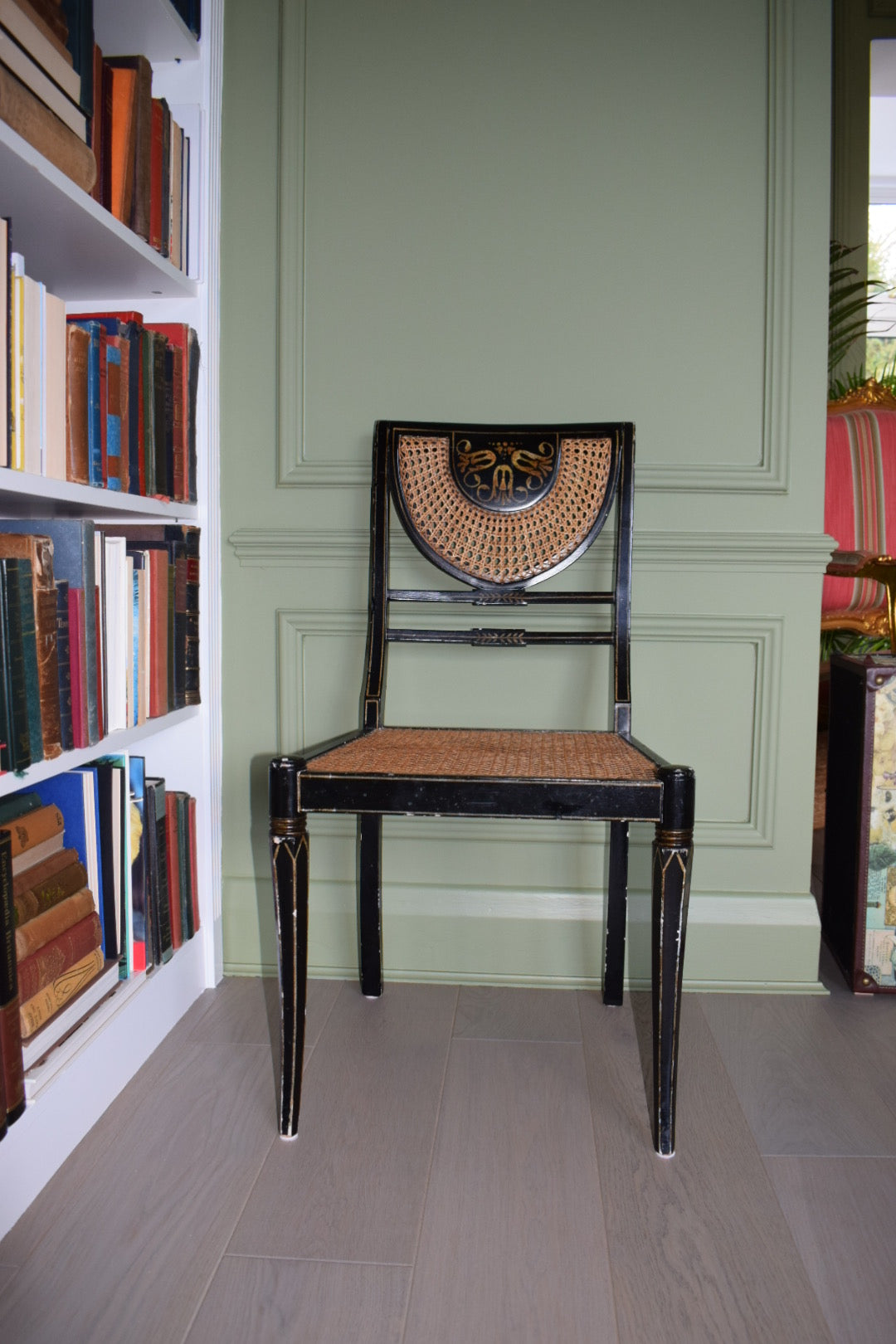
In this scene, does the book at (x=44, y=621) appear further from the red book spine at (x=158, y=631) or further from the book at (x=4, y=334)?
the red book spine at (x=158, y=631)

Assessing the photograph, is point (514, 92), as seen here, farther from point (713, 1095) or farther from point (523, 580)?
point (713, 1095)

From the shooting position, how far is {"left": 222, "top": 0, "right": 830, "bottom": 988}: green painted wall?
5.36 ft

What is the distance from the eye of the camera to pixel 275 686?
5.75 feet

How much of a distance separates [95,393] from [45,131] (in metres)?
0.30

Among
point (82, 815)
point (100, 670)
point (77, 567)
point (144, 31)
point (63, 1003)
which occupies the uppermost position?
point (144, 31)

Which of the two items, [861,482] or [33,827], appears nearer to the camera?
[33,827]

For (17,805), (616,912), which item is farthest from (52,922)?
(616,912)

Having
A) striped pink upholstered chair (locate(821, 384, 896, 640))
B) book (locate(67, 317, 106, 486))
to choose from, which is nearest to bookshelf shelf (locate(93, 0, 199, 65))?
book (locate(67, 317, 106, 486))

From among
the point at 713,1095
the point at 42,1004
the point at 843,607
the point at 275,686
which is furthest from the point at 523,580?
the point at 843,607

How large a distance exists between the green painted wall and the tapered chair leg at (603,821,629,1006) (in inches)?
3.6

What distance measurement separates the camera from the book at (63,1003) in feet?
3.79

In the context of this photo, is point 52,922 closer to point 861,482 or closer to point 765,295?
point 765,295

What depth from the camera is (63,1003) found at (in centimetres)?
124

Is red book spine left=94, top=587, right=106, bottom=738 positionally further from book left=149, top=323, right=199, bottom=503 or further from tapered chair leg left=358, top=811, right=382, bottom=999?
tapered chair leg left=358, top=811, right=382, bottom=999
